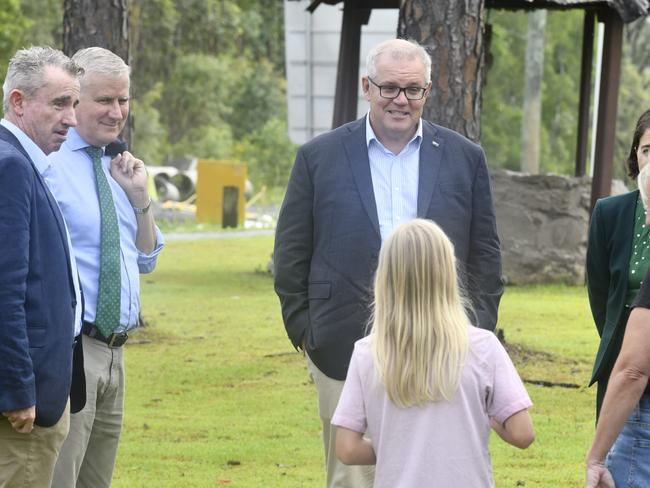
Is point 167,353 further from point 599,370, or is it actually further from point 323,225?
point 599,370

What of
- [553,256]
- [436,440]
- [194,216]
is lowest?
[194,216]

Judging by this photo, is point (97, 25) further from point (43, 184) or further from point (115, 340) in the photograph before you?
point (43, 184)

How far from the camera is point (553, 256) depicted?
1641 cm

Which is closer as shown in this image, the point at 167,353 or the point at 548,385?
the point at 548,385

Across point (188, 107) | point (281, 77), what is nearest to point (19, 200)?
point (188, 107)

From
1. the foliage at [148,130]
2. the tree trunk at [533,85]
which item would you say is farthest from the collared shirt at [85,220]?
the foliage at [148,130]

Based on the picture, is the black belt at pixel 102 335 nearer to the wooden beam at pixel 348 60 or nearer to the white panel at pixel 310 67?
the wooden beam at pixel 348 60

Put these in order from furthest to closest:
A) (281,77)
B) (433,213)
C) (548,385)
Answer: (281,77) < (548,385) < (433,213)

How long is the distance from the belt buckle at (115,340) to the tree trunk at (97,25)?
6.64 meters

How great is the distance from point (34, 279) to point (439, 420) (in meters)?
1.36

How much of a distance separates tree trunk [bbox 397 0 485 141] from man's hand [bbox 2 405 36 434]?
247 inches

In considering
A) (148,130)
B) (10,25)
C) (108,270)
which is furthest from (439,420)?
(148,130)

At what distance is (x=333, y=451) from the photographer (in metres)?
5.18

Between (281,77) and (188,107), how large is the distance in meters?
5.64
